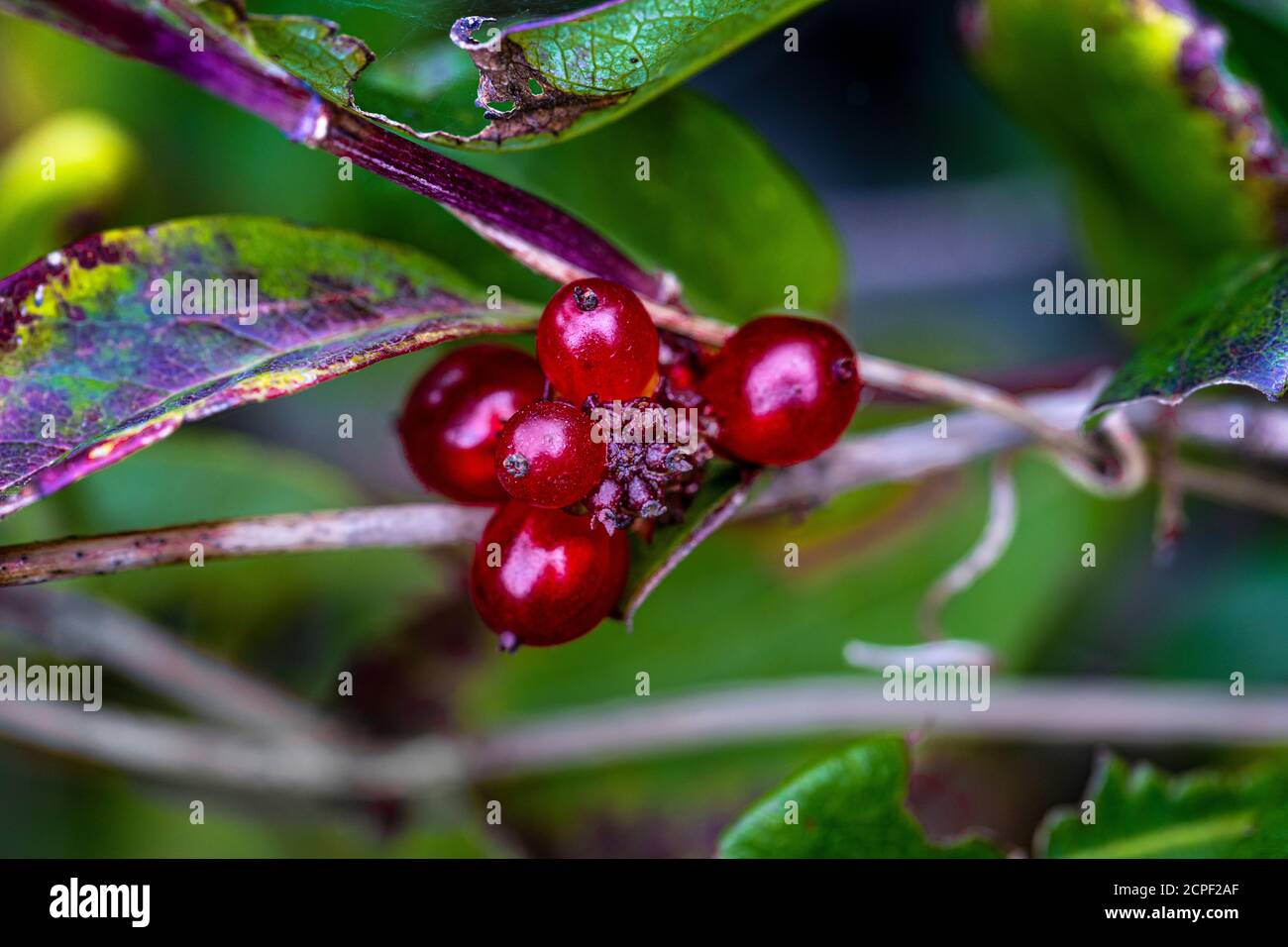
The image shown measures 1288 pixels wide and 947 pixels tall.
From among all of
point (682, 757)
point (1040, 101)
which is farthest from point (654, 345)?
point (682, 757)

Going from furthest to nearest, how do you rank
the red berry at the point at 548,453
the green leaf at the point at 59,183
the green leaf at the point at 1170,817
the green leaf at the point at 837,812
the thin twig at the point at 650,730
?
the thin twig at the point at 650,730 < the green leaf at the point at 59,183 < the green leaf at the point at 1170,817 < the green leaf at the point at 837,812 < the red berry at the point at 548,453

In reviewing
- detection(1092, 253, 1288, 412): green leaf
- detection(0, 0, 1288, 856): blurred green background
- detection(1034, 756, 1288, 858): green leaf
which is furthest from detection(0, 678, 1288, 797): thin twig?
detection(1092, 253, 1288, 412): green leaf

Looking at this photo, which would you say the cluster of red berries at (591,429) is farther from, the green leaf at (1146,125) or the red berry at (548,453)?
the green leaf at (1146,125)

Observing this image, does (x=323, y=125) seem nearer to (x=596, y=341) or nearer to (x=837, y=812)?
(x=596, y=341)

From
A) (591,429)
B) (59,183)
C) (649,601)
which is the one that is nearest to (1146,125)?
(591,429)

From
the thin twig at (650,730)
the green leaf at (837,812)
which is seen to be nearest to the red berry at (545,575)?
the green leaf at (837,812)
